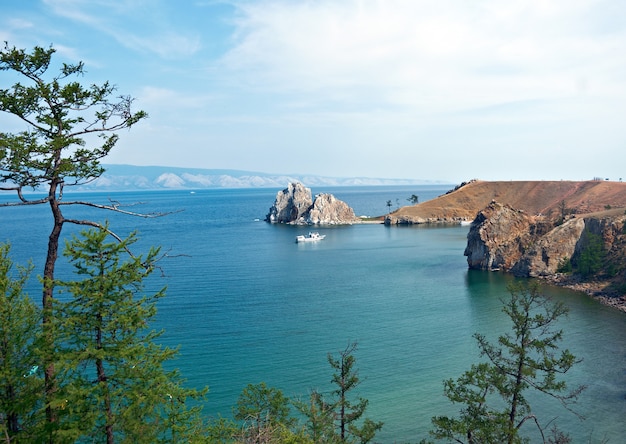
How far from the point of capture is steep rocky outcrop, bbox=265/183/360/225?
175 meters

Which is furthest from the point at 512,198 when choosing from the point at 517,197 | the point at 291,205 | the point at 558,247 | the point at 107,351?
the point at 107,351

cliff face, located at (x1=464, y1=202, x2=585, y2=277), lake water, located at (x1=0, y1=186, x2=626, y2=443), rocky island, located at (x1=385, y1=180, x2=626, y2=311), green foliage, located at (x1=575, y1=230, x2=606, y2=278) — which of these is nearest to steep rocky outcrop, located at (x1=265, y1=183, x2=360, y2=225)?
lake water, located at (x1=0, y1=186, x2=626, y2=443)

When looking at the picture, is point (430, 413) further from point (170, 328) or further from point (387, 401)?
point (170, 328)

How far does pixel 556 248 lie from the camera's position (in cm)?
7825

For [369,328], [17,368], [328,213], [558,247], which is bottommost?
[369,328]

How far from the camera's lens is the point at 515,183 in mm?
191750

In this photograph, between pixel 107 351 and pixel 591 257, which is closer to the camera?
pixel 107 351

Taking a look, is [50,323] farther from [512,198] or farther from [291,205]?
[512,198]

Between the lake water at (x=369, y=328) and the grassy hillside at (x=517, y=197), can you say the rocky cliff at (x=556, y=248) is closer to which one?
the lake water at (x=369, y=328)

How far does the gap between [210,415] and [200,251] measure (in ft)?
245

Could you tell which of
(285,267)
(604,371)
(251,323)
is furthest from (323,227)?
(604,371)

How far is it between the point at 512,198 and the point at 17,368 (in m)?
186

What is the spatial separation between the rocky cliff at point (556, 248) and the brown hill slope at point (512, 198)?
7249 cm

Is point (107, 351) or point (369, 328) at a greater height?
point (107, 351)
